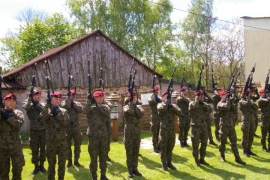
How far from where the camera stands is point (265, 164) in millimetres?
7895

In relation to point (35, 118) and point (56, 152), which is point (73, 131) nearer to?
point (35, 118)

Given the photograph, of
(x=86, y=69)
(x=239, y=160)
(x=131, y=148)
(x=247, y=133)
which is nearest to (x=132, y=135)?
(x=131, y=148)

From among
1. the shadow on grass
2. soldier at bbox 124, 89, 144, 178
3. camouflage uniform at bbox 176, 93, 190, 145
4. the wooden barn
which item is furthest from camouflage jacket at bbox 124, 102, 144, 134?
the wooden barn

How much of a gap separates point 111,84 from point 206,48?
68.3ft

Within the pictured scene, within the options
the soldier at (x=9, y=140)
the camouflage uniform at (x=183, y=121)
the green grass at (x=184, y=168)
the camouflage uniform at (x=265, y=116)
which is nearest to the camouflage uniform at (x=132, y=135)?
the green grass at (x=184, y=168)

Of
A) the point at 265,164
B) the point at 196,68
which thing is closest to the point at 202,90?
the point at 265,164

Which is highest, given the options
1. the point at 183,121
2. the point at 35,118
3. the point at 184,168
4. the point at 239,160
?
the point at 35,118

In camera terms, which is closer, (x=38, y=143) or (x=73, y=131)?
(x=38, y=143)

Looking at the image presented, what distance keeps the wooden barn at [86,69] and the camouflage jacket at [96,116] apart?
676cm

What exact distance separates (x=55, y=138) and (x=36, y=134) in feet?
6.04

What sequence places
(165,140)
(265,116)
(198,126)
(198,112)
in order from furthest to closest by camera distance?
(265,116)
(198,112)
(198,126)
(165,140)

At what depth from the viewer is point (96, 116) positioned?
665 cm

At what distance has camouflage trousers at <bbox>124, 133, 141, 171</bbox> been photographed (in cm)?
703

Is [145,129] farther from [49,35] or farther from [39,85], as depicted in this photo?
[49,35]
